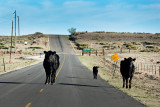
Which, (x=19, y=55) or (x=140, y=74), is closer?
(x=140, y=74)

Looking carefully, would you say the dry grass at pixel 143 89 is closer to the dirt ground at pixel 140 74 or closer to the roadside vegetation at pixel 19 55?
the dirt ground at pixel 140 74

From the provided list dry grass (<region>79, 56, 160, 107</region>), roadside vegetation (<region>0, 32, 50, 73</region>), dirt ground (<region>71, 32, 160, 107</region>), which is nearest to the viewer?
dry grass (<region>79, 56, 160, 107</region>)

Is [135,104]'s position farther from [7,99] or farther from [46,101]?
[7,99]

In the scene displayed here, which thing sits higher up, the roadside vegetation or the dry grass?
the roadside vegetation

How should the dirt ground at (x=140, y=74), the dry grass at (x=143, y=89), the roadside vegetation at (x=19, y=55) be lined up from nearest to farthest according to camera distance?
the dry grass at (x=143, y=89) → the dirt ground at (x=140, y=74) → the roadside vegetation at (x=19, y=55)

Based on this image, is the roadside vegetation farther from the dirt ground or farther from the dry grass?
the dry grass

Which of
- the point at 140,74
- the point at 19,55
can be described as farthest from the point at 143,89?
the point at 19,55

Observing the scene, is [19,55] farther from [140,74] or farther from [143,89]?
[143,89]

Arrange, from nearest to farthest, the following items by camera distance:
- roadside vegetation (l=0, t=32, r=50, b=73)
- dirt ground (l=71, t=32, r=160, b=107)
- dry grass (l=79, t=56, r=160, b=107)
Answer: dry grass (l=79, t=56, r=160, b=107), dirt ground (l=71, t=32, r=160, b=107), roadside vegetation (l=0, t=32, r=50, b=73)

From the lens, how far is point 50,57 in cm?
1380

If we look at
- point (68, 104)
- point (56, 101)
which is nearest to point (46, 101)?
point (56, 101)

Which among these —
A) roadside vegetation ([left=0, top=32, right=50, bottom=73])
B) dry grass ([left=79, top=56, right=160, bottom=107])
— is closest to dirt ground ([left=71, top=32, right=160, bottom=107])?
dry grass ([left=79, top=56, right=160, bottom=107])

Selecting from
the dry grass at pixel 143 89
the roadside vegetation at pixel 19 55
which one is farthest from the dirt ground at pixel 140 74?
the roadside vegetation at pixel 19 55

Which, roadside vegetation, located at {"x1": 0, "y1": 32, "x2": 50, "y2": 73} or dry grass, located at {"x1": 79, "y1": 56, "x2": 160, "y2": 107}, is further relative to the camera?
roadside vegetation, located at {"x1": 0, "y1": 32, "x2": 50, "y2": 73}
